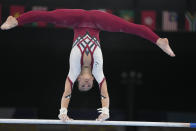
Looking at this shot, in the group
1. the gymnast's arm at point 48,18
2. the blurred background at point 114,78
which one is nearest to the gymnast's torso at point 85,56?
the gymnast's arm at point 48,18

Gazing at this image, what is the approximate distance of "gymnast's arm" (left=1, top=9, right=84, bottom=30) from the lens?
12.1 feet

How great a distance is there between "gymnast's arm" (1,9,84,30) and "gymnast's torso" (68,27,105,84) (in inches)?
8.9

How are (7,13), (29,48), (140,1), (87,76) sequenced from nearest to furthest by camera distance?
(87,76) → (7,13) → (29,48) → (140,1)

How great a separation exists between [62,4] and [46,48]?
1.51m

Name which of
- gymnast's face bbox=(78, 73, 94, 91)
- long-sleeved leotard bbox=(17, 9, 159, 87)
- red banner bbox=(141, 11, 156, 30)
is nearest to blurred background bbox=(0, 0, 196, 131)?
red banner bbox=(141, 11, 156, 30)

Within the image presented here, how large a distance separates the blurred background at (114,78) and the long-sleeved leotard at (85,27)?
4.19 meters

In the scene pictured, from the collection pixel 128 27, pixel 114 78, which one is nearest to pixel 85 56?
pixel 128 27

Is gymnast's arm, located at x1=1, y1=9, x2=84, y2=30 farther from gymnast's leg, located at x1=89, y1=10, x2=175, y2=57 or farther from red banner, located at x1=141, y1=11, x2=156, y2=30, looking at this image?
red banner, located at x1=141, y1=11, x2=156, y2=30

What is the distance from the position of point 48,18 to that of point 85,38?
56 centimetres

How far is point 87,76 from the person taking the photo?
3684 millimetres

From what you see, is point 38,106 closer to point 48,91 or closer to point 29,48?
point 48,91

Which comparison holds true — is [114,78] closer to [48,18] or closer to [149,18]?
[149,18]

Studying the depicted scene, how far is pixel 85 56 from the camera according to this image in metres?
3.70

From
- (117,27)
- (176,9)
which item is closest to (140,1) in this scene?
(176,9)
